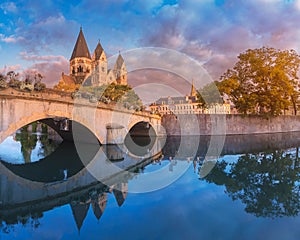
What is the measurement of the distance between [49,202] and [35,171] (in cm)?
583

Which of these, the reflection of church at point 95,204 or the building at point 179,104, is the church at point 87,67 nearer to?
the building at point 179,104

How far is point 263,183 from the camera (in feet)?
33.7

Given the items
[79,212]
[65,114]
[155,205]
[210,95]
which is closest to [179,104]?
[210,95]

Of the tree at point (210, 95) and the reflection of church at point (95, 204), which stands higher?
the tree at point (210, 95)

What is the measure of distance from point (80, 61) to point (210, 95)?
63.7 m

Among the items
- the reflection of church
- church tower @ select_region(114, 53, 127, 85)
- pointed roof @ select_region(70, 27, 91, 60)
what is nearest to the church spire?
pointed roof @ select_region(70, 27, 91, 60)

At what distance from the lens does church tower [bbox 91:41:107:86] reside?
86.4 m

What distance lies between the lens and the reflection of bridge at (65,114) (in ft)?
42.0

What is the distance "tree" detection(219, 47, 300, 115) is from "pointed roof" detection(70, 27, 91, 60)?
65.5 m

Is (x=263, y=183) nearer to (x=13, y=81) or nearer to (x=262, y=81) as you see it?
(x=13, y=81)

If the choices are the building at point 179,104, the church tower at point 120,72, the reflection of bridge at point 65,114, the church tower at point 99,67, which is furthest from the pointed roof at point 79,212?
the church tower at point 120,72

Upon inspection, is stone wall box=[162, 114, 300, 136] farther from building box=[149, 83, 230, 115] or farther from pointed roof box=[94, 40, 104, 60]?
pointed roof box=[94, 40, 104, 60]

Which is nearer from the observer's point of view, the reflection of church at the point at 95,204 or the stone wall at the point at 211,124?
the reflection of church at the point at 95,204

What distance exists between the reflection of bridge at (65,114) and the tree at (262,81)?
15.9 m
